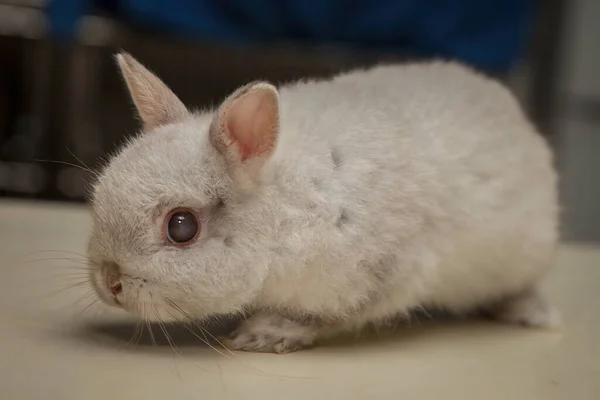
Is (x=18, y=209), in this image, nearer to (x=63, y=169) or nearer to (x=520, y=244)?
(x=63, y=169)

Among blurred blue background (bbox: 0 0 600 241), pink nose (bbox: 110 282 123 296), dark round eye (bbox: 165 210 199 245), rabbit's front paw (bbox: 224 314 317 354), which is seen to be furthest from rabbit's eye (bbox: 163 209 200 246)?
blurred blue background (bbox: 0 0 600 241)

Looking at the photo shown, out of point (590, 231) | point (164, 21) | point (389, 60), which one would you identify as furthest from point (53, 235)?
point (590, 231)

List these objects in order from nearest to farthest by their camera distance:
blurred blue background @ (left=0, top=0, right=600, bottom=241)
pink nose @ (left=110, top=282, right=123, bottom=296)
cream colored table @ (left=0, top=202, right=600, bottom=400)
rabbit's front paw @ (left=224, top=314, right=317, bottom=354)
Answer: cream colored table @ (left=0, top=202, right=600, bottom=400) → pink nose @ (left=110, top=282, right=123, bottom=296) → rabbit's front paw @ (left=224, top=314, right=317, bottom=354) → blurred blue background @ (left=0, top=0, right=600, bottom=241)

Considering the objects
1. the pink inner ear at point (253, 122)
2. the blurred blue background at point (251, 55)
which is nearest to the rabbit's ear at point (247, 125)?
the pink inner ear at point (253, 122)

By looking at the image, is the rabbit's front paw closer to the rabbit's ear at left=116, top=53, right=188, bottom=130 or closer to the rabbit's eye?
the rabbit's eye

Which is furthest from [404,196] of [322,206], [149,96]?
[149,96]

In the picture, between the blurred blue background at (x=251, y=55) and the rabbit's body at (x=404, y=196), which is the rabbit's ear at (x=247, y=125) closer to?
the rabbit's body at (x=404, y=196)
